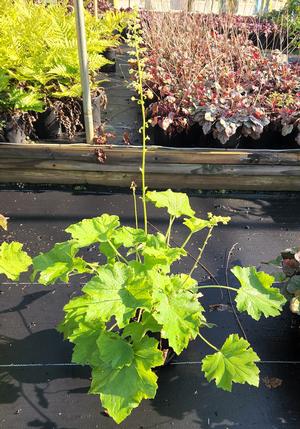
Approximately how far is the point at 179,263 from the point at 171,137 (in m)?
1.25

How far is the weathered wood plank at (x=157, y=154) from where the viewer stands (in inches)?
119

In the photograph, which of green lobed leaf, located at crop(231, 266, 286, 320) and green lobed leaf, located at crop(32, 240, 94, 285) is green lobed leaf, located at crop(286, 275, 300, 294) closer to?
green lobed leaf, located at crop(231, 266, 286, 320)

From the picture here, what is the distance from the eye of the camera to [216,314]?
2096 millimetres

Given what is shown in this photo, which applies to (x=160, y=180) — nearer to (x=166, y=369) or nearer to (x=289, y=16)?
(x=166, y=369)

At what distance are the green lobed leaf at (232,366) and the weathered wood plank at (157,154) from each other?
1805 mm

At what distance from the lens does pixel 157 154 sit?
3021 mm

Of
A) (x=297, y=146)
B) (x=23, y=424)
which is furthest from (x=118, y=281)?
(x=297, y=146)

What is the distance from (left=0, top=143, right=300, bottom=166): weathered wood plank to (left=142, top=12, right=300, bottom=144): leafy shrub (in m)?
0.20

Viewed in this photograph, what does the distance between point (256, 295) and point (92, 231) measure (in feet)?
2.08

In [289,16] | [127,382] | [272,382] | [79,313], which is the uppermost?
[289,16]

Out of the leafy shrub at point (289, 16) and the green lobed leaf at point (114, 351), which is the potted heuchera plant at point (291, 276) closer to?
the green lobed leaf at point (114, 351)

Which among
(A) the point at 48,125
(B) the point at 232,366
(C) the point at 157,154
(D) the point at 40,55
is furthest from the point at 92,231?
(D) the point at 40,55

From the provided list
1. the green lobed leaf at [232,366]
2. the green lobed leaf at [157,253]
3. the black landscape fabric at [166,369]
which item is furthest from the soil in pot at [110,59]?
the green lobed leaf at [232,366]

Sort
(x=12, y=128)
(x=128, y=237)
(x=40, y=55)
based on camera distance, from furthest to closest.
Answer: (x=40, y=55), (x=12, y=128), (x=128, y=237)
